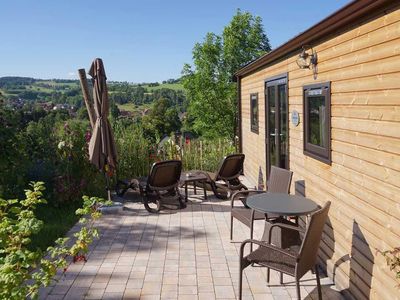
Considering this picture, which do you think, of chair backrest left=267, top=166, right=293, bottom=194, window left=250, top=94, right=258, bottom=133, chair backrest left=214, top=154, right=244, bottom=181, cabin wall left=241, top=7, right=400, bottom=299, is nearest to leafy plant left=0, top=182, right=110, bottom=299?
cabin wall left=241, top=7, right=400, bottom=299

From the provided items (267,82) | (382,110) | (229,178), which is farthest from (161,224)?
(382,110)

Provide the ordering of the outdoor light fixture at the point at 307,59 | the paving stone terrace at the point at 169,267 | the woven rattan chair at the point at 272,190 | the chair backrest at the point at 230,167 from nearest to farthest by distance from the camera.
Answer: the paving stone terrace at the point at 169,267
the outdoor light fixture at the point at 307,59
the woven rattan chair at the point at 272,190
the chair backrest at the point at 230,167

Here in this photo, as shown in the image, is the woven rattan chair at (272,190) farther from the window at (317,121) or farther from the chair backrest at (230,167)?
the chair backrest at (230,167)

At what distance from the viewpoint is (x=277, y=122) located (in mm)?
7188

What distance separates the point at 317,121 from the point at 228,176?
10.8 ft

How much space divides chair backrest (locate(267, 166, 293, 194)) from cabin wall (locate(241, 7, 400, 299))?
1.11 feet

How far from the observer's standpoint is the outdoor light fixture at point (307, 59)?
4.93m

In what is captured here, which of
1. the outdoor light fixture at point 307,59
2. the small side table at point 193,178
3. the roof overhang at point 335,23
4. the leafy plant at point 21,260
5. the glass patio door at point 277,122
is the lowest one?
the small side table at point 193,178

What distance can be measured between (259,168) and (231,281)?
492cm

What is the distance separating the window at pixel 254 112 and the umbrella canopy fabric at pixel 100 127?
3.70 meters

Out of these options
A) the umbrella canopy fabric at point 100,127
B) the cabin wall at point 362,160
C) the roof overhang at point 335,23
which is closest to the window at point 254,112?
the roof overhang at point 335,23

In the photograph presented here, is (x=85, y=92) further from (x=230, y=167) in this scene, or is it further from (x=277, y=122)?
(x=277, y=122)

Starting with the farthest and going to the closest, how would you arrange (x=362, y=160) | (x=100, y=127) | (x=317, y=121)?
(x=100, y=127) < (x=317, y=121) < (x=362, y=160)

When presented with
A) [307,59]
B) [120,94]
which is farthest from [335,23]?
[120,94]
